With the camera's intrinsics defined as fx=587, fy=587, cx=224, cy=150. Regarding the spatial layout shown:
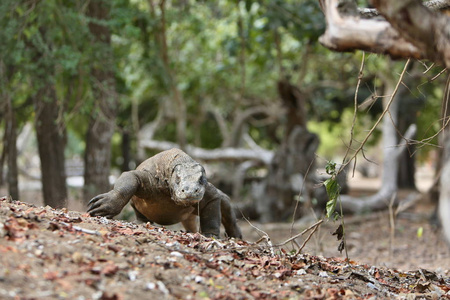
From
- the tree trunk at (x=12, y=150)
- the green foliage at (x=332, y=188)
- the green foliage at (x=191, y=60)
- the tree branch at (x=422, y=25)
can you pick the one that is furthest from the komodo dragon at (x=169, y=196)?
the tree trunk at (x=12, y=150)

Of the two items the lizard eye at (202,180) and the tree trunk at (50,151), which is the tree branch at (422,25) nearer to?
the lizard eye at (202,180)

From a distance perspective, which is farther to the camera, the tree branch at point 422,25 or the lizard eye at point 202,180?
the lizard eye at point 202,180

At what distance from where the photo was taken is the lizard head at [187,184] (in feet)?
13.5

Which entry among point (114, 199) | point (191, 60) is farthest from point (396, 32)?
point (191, 60)

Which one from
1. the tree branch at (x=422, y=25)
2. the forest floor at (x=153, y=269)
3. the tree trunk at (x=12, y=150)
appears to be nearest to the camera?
the tree branch at (x=422, y=25)

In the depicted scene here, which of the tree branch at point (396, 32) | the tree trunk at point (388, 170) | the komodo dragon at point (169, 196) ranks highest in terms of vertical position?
the tree branch at point (396, 32)

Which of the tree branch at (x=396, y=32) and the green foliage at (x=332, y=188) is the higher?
the tree branch at (x=396, y=32)

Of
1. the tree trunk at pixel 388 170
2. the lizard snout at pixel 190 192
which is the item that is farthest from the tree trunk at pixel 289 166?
the lizard snout at pixel 190 192

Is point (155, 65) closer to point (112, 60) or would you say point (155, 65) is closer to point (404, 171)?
point (112, 60)

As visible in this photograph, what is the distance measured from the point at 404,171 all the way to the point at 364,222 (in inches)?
316

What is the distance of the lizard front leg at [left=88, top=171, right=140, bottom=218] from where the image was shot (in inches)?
164

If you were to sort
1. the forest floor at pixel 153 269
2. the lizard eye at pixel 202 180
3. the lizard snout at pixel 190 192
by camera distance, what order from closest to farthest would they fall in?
1. the forest floor at pixel 153 269
2. the lizard snout at pixel 190 192
3. the lizard eye at pixel 202 180

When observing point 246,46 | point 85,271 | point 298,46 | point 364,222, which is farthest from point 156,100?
point 85,271

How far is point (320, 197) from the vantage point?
11.1m
